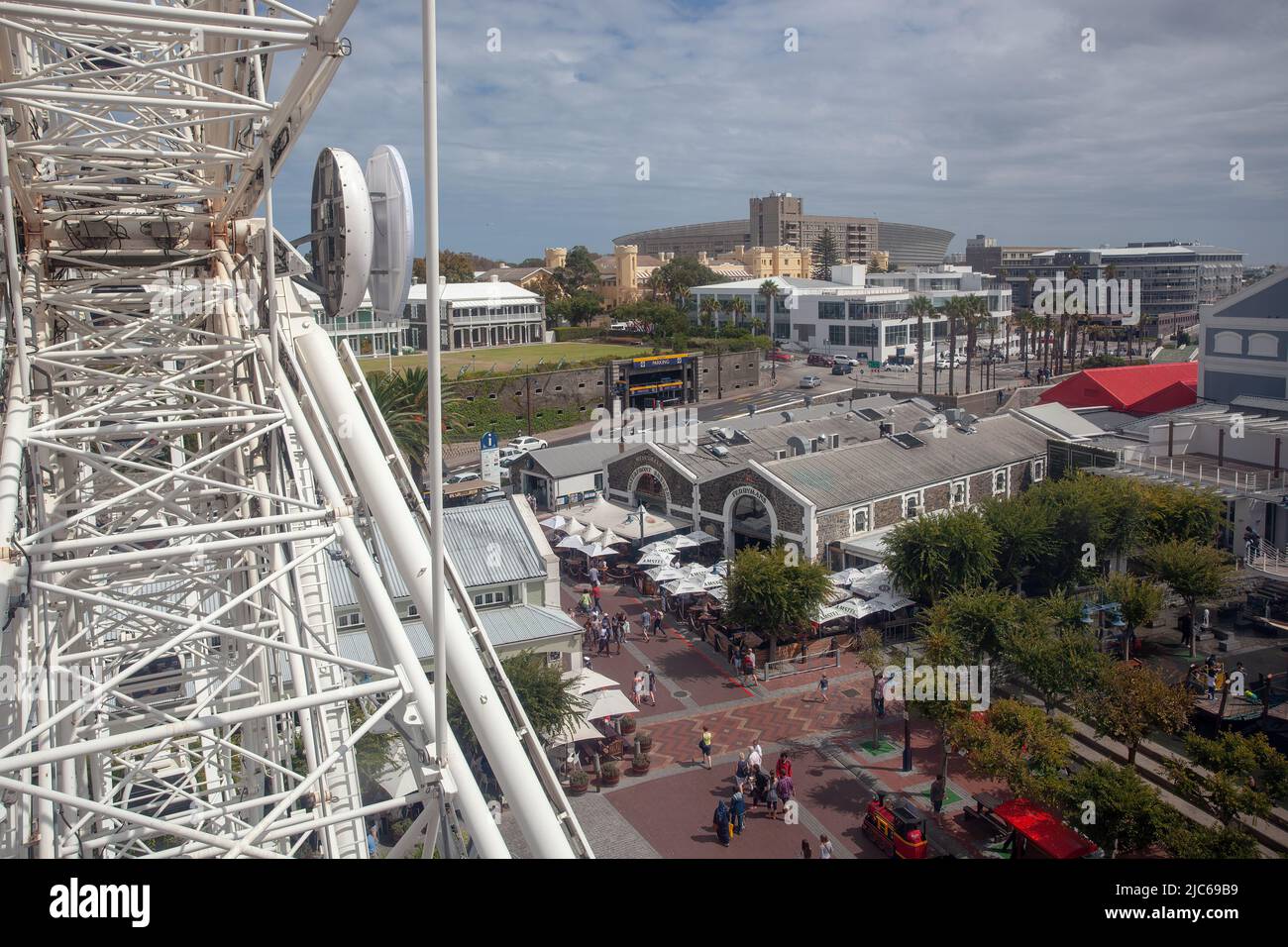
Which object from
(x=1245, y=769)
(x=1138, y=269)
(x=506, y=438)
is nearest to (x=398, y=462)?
(x=1245, y=769)

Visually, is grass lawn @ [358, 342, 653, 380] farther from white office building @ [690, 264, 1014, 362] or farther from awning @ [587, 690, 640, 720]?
awning @ [587, 690, 640, 720]

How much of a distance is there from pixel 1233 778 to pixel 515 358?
59.5 m

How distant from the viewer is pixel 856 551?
29.9m

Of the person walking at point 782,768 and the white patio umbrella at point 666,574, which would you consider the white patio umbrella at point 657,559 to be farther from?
the person walking at point 782,768

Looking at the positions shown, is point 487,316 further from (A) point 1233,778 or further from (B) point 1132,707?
(A) point 1233,778

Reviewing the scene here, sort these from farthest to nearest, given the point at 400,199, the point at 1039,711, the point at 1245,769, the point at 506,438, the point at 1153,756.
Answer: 1. the point at 506,438
2. the point at 1153,756
3. the point at 1039,711
4. the point at 1245,769
5. the point at 400,199

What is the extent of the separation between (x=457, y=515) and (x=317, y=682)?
17.5m

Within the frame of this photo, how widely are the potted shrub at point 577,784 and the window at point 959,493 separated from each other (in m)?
20.0

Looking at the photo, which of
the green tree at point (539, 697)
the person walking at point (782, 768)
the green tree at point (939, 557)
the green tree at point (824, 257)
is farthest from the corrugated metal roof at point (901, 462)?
the green tree at point (824, 257)

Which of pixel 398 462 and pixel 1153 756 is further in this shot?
pixel 1153 756

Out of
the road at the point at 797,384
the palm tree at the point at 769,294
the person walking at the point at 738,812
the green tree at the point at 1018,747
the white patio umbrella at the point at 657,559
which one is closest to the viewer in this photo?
the green tree at the point at 1018,747

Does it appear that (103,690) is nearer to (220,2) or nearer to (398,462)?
(398,462)

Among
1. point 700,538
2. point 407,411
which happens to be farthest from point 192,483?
point 407,411

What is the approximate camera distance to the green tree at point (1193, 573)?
25.2 meters
